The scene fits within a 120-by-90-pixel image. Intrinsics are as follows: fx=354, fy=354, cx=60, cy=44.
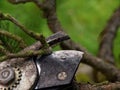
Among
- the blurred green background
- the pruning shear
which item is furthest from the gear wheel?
the blurred green background

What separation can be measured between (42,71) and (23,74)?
0.04 metres

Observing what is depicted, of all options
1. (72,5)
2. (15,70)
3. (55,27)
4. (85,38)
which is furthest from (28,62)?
(72,5)

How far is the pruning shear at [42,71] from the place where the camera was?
67 centimetres

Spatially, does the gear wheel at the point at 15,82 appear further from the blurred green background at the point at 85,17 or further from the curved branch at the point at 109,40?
the blurred green background at the point at 85,17

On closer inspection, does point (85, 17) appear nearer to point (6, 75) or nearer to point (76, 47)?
point (76, 47)

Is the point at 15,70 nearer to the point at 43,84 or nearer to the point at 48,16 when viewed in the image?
the point at 43,84

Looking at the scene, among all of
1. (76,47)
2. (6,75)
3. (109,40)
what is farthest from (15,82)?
(109,40)

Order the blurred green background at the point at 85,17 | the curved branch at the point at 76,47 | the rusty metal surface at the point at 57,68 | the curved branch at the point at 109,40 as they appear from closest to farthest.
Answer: the rusty metal surface at the point at 57,68
the curved branch at the point at 76,47
the curved branch at the point at 109,40
the blurred green background at the point at 85,17

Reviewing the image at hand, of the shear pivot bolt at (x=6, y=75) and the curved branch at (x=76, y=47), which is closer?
the shear pivot bolt at (x=6, y=75)

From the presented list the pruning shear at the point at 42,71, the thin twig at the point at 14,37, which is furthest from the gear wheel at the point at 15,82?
the thin twig at the point at 14,37

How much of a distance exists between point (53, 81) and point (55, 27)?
1.63ft

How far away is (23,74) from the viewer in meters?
0.69

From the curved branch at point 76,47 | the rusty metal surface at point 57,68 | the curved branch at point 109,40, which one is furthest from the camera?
the curved branch at point 109,40

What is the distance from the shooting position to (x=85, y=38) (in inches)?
73.5
